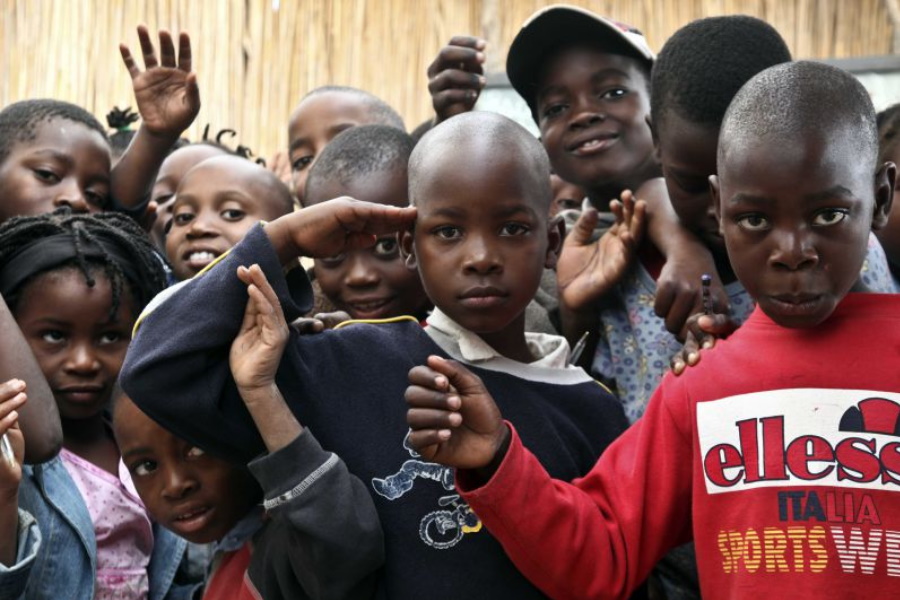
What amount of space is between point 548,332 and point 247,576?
100cm

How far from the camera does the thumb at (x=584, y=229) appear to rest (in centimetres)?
301

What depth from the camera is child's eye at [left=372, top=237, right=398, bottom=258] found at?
317 cm

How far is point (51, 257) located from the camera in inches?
120

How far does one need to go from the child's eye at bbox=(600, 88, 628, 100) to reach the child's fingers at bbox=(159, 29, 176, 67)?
125cm

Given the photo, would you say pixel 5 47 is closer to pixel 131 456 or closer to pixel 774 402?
pixel 131 456

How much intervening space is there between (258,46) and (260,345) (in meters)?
3.75

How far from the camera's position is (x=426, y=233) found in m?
2.57

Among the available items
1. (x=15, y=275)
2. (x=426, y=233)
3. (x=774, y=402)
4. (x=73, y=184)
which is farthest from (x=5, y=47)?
(x=774, y=402)

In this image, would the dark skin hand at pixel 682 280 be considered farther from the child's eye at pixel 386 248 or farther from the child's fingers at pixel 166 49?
the child's fingers at pixel 166 49

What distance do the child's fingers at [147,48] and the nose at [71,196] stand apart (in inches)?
16.0

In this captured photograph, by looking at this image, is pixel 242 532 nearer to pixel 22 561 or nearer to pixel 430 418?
pixel 22 561

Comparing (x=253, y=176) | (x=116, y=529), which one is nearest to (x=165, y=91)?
(x=253, y=176)

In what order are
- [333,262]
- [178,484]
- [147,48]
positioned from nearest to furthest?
[178,484], [333,262], [147,48]

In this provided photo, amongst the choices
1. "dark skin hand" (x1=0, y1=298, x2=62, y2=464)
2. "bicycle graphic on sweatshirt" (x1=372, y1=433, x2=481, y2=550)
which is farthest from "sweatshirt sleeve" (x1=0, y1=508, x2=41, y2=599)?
"bicycle graphic on sweatshirt" (x1=372, y1=433, x2=481, y2=550)
